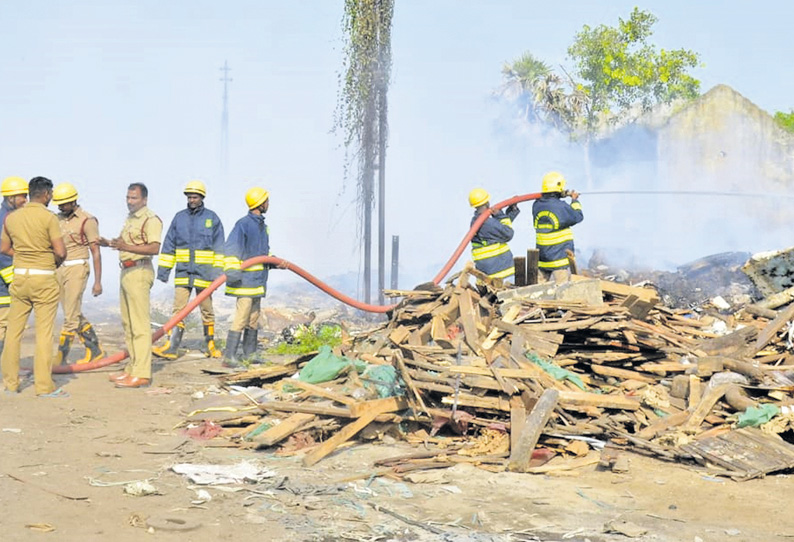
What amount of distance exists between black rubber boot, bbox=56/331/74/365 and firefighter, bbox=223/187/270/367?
5.83 ft

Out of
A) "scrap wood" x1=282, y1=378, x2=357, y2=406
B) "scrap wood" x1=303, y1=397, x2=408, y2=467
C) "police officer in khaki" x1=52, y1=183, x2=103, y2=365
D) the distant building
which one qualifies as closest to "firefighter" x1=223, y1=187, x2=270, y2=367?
"police officer in khaki" x1=52, y1=183, x2=103, y2=365

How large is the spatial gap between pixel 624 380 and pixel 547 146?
19.7m

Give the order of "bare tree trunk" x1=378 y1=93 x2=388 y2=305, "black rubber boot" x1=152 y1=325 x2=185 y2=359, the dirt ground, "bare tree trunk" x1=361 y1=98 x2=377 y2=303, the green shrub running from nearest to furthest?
the dirt ground < "black rubber boot" x1=152 y1=325 x2=185 y2=359 < the green shrub < "bare tree trunk" x1=378 y1=93 x2=388 y2=305 < "bare tree trunk" x1=361 y1=98 x2=377 y2=303

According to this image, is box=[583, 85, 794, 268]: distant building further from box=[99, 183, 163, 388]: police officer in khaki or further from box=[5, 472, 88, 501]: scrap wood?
box=[5, 472, 88, 501]: scrap wood

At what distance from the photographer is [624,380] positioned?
8578 millimetres

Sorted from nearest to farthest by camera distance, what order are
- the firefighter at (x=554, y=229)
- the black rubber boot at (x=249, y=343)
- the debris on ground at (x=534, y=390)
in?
the debris on ground at (x=534, y=390) < the firefighter at (x=554, y=229) < the black rubber boot at (x=249, y=343)

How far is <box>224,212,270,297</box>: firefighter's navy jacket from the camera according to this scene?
35.6ft

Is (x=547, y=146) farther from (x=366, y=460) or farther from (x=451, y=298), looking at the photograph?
(x=366, y=460)

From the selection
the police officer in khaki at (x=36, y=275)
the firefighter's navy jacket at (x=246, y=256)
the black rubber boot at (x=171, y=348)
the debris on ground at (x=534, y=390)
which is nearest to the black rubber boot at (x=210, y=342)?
the black rubber boot at (x=171, y=348)

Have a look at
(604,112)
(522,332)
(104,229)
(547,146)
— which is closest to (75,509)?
(522,332)

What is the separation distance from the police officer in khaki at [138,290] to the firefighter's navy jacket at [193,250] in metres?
1.62

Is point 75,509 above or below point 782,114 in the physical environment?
below

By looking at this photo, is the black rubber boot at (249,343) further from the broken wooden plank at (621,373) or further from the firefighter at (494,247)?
Result: the broken wooden plank at (621,373)

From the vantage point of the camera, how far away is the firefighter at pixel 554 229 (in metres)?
11.2
